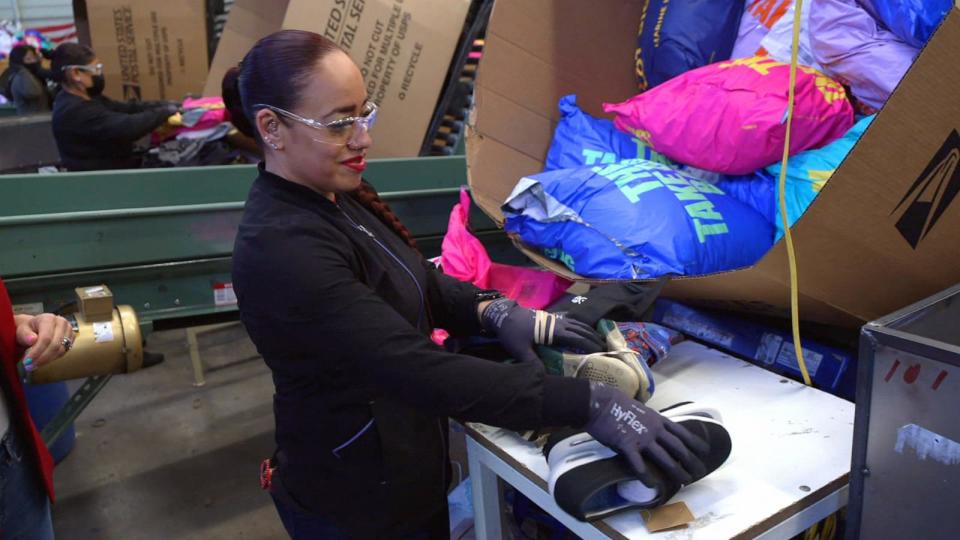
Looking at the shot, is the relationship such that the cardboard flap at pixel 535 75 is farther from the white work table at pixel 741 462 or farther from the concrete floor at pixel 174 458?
the concrete floor at pixel 174 458

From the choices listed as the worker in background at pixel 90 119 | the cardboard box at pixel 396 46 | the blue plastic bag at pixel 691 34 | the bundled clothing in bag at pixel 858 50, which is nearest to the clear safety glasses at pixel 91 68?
the worker in background at pixel 90 119

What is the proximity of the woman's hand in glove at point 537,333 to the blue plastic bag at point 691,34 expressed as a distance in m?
0.88

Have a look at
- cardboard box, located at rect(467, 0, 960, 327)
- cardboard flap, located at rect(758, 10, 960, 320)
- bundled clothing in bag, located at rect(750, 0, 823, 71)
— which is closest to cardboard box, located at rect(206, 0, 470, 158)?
cardboard box, located at rect(467, 0, 960, 327)

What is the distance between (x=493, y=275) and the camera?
5.61 feet

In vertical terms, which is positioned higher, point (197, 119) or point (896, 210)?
point (896, 210)

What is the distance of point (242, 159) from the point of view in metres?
2.54

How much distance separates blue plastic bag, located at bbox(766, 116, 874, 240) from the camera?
1266 millimetres

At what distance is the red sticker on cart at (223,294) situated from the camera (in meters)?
1.90

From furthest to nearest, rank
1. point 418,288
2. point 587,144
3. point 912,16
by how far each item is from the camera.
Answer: point 587,144 < point 912,16 < point 418,288

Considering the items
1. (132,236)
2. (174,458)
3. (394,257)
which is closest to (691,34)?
(394,257)

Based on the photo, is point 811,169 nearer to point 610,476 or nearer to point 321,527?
point 610,476

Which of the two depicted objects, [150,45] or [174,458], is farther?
[150,45]

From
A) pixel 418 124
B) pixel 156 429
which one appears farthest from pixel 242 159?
pixel 156 429

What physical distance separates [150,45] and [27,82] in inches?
109
